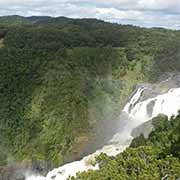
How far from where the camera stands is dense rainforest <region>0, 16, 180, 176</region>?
2566 inches

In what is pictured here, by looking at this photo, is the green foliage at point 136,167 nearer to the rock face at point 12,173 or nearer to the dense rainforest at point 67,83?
the dense rainforest at point 67,83

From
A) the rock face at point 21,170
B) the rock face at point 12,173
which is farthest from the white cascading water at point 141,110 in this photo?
the rock face at point 21,170

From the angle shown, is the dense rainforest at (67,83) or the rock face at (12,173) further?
the dense rainforest at (67,83)

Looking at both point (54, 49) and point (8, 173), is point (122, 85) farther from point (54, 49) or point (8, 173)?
point (8, 173)

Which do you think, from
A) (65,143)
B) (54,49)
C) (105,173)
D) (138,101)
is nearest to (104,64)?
(54,49)

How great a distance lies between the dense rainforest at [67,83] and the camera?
214 feet

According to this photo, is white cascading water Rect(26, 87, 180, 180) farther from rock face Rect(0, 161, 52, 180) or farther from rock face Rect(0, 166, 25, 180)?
rock face Rect(0, 161, 52, 180)

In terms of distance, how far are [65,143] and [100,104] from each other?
10513mm

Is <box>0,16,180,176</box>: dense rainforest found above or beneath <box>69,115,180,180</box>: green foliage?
beneath

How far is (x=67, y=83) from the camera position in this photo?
242ft

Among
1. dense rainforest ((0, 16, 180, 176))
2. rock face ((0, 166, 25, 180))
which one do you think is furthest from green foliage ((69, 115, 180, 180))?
rock face ((0, 166, 25, 180))

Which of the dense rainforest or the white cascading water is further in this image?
the dense rainforest

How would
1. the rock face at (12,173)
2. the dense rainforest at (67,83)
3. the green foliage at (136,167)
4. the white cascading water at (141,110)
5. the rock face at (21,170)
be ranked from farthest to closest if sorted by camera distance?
the dense rainforest at (67,83), the white cascading water at (141,110), the rock face at (21,170), the rock face at (12,173), the green foliage at (136,167)

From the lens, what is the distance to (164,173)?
1842 cm
